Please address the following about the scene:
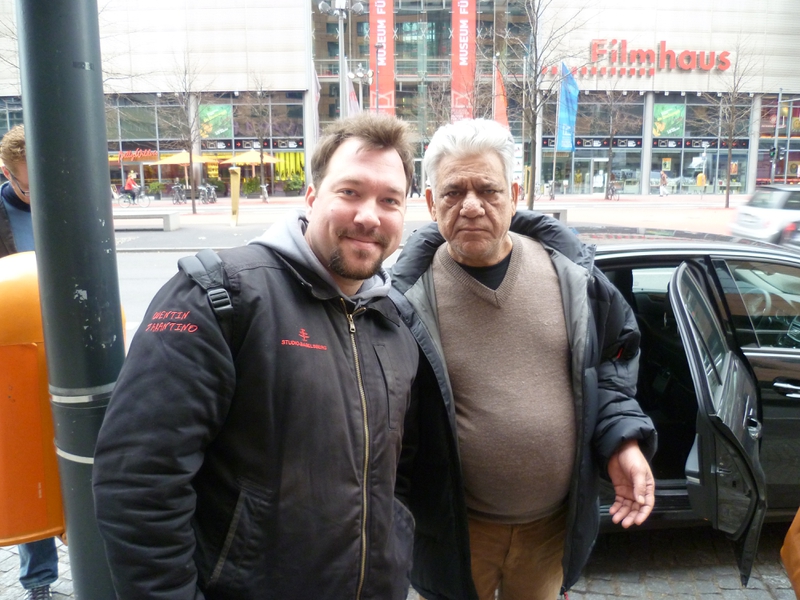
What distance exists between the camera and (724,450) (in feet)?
8.63

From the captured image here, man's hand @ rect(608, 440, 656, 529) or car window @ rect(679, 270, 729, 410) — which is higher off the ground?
car window @ rect(679, 270, 729, 410)

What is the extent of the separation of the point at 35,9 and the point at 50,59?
146 mm

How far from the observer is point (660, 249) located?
11.3ft

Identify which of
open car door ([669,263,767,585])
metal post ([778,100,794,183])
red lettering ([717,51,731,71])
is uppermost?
red lettering ([717,51,731,71])

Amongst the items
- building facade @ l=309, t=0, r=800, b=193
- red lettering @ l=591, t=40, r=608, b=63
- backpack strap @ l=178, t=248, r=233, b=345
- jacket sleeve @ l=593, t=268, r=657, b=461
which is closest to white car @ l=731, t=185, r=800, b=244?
A: jacket sleeve @ l=593, t=268, r=657, b=461

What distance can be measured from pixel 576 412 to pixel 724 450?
838mm

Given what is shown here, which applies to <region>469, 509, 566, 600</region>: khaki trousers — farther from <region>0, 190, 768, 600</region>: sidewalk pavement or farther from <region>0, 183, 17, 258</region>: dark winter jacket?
<region>0, 183, 17, 258</region>: dark winter jacket

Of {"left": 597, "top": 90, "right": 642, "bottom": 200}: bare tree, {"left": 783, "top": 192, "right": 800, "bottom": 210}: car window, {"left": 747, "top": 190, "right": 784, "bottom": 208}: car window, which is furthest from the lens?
{"left": 597, "top": 90, "right": 642, "bottom": 200}: bare tree

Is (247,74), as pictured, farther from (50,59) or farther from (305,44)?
(50,59)

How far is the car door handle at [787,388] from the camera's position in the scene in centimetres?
331

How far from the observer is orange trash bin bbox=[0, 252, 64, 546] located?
2.30 m

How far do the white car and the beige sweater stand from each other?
442 inches

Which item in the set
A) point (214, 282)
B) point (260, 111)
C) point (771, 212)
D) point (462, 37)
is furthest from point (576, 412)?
point (260, 111)

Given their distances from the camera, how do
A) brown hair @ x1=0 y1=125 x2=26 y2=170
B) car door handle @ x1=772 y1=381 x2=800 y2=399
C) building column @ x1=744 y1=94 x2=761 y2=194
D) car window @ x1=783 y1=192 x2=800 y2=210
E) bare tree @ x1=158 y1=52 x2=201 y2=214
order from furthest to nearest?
building column @ x1=744 y1=94 x2=761 y2=194 → bare tree @ x1=158 y1=52 x2=201 y2=214 → car window @ x1=783 y1=192 x2=800 y2=210 → car door handle @ x1=772 y1=381 x2=800 y2=399 → brown hair @ x1=0 y1=125 x2=26 y2=170
